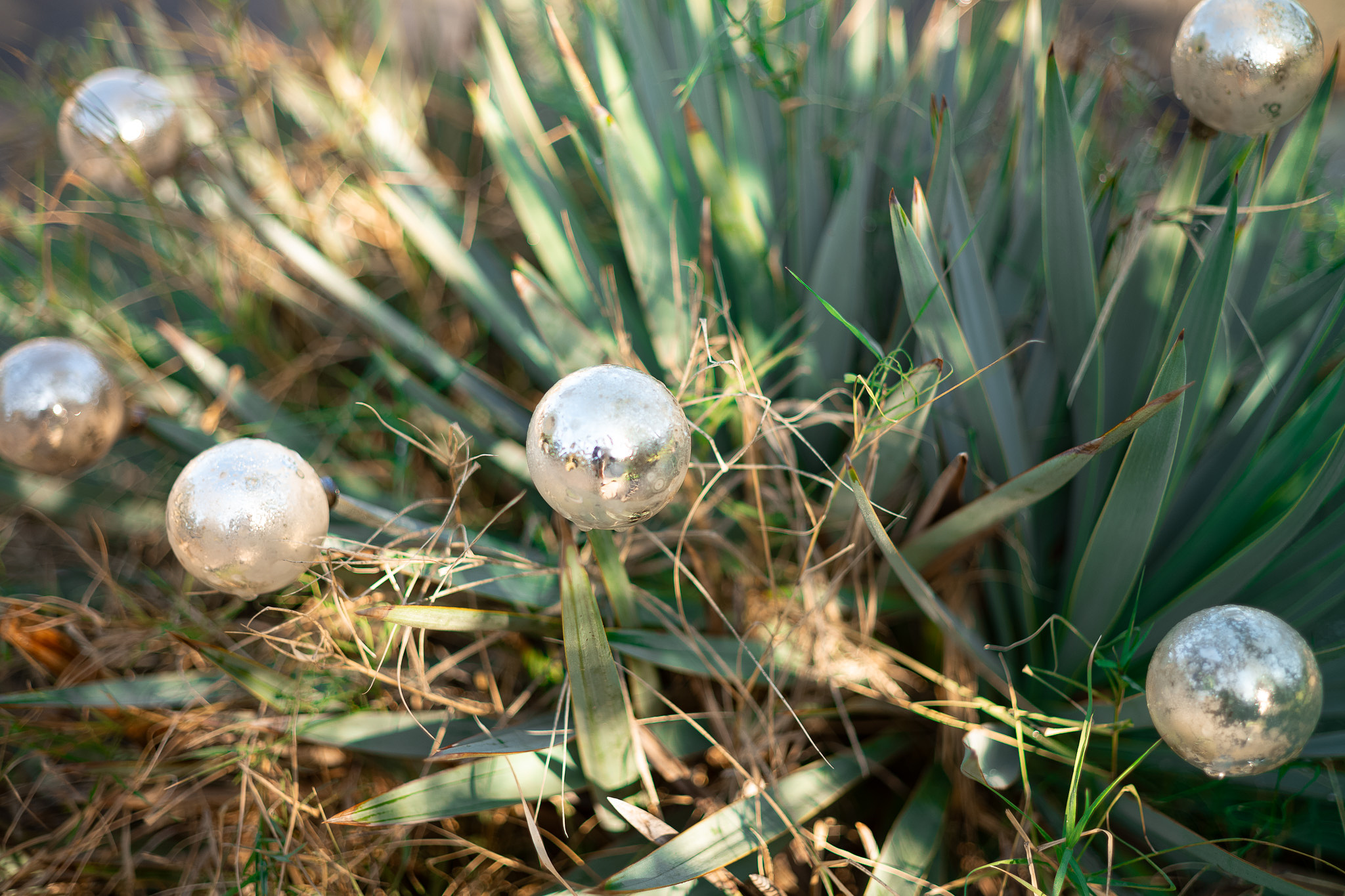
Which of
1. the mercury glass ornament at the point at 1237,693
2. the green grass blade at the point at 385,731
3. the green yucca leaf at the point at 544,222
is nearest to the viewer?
the mercury glass ornament at the point at 1237,693

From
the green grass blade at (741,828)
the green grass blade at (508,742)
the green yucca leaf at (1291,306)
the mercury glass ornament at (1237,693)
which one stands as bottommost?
the green grass blade at (741,828)

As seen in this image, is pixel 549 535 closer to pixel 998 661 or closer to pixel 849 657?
pixel 849 657

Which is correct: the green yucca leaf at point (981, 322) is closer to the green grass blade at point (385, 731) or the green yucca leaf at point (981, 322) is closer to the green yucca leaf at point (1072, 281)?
the green yucca leaf at point (1072, 281)

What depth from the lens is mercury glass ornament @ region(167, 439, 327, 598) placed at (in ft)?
2.20

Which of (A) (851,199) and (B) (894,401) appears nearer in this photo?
(B) (894,401)

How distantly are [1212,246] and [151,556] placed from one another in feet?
4.26

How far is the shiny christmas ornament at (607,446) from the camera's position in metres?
0.56

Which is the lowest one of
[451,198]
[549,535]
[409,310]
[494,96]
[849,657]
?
[849,657]

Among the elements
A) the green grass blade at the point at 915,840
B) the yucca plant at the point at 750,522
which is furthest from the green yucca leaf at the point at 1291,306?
the green grass blade at the point at 915,840

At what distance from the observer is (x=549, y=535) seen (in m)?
0.97

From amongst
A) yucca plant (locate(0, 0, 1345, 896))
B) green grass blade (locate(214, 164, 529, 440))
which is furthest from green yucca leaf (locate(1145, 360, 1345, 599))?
green grass blade (locate(214, 164, 529, 440))

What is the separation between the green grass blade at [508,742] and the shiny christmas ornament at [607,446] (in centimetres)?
21

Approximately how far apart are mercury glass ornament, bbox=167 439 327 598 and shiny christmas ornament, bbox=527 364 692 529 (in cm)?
24

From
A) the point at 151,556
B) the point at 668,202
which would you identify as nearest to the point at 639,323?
the point at 668,202
